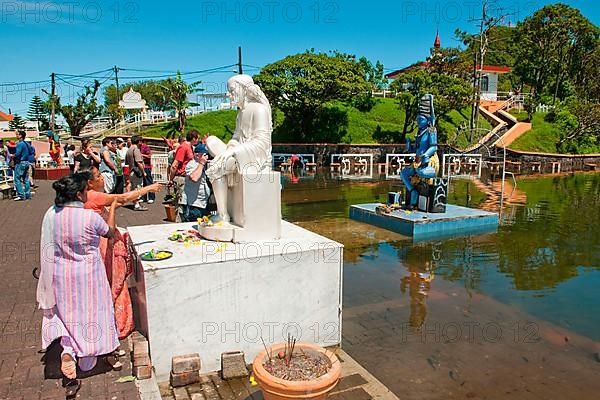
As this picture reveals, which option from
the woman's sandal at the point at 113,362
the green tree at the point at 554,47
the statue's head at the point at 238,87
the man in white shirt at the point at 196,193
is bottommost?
the woman's sandal at the point at 113,362

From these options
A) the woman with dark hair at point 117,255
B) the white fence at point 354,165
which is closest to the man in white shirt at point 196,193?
the woman with dark hair at point 117,255

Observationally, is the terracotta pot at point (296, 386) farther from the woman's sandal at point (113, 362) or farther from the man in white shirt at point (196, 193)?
the man in white shirt at point (196, 193)

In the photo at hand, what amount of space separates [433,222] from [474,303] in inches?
153

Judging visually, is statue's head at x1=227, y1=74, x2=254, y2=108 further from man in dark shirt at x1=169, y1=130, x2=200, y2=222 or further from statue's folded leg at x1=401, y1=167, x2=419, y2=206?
statue's folded leg at x1=401, y1=167, x2=419, y2=206

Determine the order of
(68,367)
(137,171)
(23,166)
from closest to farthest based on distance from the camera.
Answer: (68,367) < (137,171) < (23,166)

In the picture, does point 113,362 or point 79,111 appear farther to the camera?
point 79,111

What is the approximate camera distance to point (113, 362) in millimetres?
3740

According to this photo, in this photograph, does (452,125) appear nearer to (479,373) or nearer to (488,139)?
(488,139)

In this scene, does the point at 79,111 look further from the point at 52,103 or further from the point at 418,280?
the point at 418,280

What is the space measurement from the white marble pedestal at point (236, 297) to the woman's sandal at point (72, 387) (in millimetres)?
593

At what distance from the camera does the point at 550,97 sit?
3644 cm

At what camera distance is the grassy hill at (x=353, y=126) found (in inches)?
1217

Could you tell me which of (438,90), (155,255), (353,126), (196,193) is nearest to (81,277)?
(155,255)

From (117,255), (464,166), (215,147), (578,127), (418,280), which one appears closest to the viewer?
(117,255)
